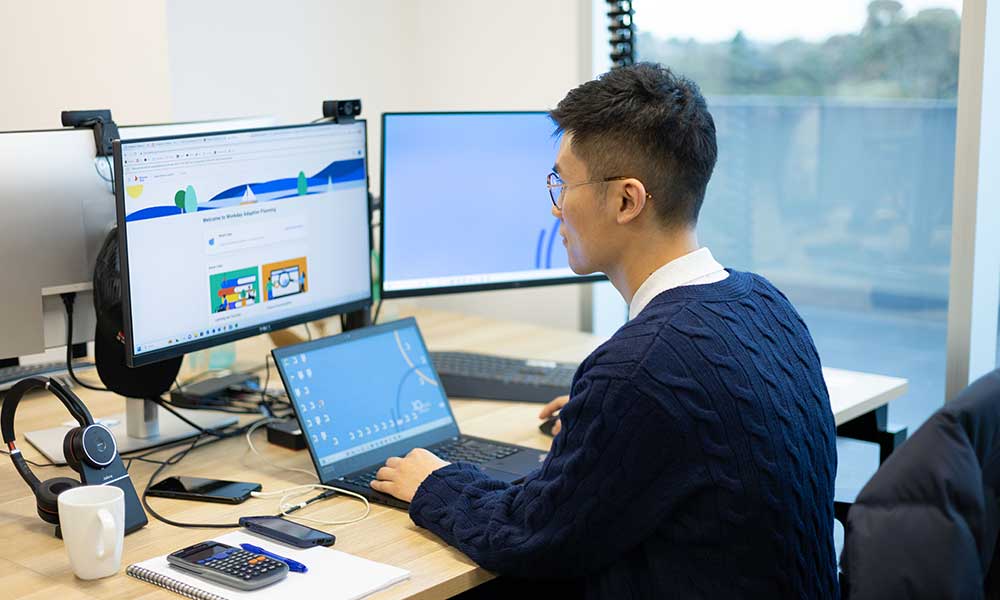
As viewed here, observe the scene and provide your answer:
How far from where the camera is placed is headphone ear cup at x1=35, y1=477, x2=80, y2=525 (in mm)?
1499

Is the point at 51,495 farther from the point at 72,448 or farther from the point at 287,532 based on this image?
the point at 287,532

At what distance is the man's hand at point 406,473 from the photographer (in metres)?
1.59

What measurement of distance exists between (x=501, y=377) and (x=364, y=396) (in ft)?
1.65

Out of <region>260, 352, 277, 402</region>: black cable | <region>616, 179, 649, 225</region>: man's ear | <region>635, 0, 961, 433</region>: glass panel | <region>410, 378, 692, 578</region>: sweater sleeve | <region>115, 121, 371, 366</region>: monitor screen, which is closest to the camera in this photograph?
<region>410, 378, 692, 578</region>: sweater sleeve

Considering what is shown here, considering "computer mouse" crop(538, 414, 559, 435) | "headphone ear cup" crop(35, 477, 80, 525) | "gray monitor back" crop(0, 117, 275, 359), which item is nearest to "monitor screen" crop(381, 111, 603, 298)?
"computer mouse" crop(538, 414, 559, 435)

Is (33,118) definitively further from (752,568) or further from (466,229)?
(752,568)

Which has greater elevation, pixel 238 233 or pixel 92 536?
pixel 238 233

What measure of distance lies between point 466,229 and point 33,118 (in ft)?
3.26

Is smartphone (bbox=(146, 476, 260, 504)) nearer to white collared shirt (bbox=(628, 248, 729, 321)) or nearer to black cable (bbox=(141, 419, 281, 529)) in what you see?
black cable (bbox=(141, 419, 281, 529))

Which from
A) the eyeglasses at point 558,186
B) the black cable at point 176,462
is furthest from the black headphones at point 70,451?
the eyeglasses at point 558,186

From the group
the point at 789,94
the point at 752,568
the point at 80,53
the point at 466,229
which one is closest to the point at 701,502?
the point at 752,568

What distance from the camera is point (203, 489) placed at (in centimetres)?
165

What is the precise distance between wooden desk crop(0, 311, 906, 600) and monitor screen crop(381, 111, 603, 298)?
0.85 ft

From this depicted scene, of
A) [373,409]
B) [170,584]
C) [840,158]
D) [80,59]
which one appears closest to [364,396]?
[373,409]
